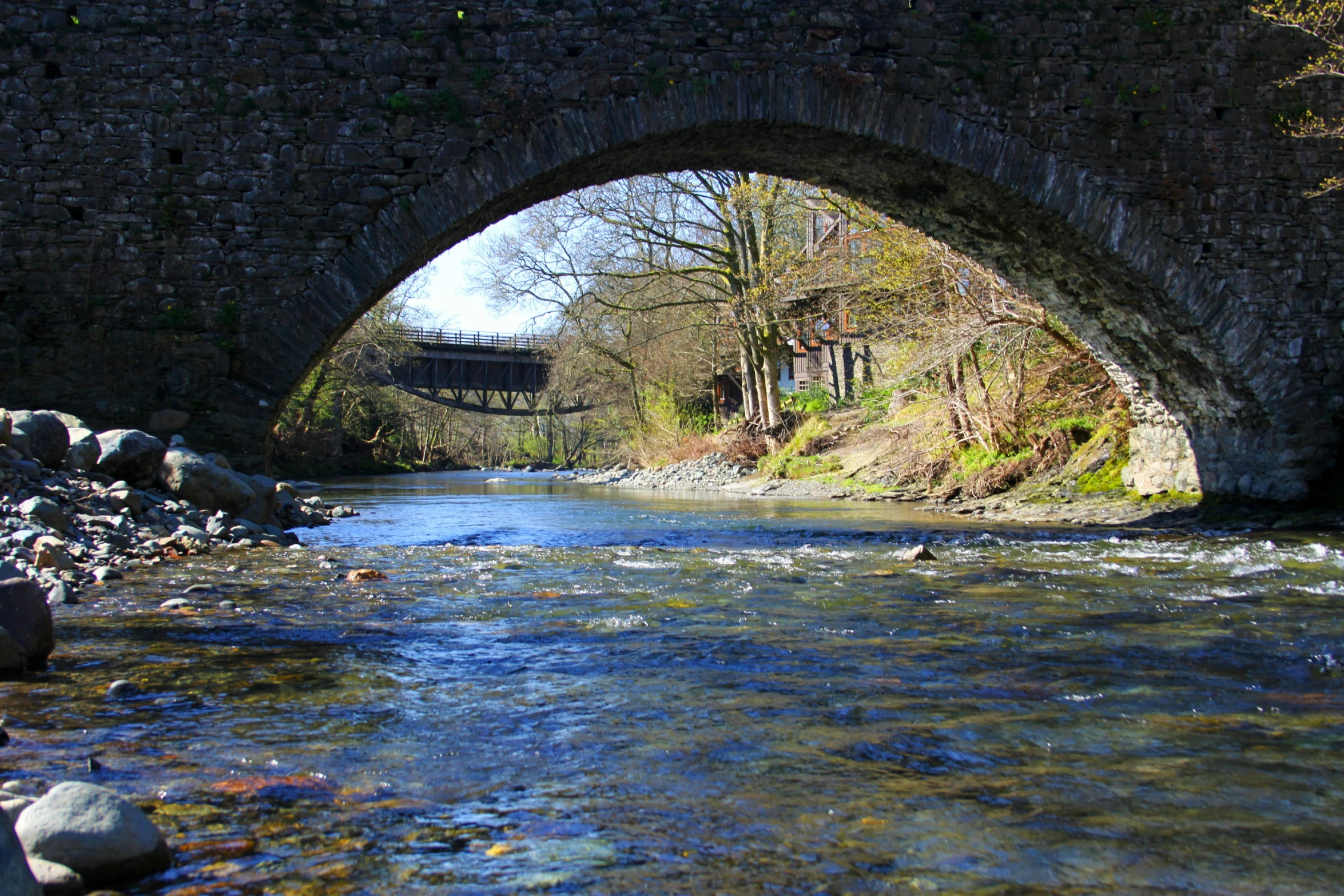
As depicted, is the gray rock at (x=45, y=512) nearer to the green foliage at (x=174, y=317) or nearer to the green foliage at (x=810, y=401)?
the green foliage at (x=174, y=317)

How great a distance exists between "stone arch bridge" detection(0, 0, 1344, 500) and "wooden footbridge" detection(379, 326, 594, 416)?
2807 cm

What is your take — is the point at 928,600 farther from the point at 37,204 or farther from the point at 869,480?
the point at 869,480

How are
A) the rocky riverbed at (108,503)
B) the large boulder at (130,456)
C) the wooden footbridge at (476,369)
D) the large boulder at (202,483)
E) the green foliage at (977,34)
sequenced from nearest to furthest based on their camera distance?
the rocky riverbed at (108,503) → the large boulder at (130,456) → the large boulder at (202,483) → the green foliage at (977,34) → the wooden footbridge at (476,369)

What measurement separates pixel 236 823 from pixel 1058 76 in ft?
32.5

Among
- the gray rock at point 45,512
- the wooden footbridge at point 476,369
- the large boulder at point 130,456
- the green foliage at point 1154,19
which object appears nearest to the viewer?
the gray rock at point 45,512

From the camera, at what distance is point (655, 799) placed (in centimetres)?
252

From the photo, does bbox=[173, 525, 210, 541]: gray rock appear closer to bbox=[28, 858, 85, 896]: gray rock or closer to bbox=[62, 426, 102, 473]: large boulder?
bbox=[62, 426, 102, 473]: large boulder

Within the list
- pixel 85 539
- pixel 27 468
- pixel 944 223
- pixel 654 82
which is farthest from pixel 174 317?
pixel 944 223

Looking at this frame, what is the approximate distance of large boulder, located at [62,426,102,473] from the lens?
7434 mm

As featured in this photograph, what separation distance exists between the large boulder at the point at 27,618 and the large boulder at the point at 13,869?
2069 millimetres

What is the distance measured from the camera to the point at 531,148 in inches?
353

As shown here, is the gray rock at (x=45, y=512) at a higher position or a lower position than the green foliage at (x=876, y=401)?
lower

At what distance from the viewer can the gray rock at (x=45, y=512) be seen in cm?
595

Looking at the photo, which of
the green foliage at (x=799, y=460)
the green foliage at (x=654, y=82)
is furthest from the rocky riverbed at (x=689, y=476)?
the green foliage at (x=654, y=82)
